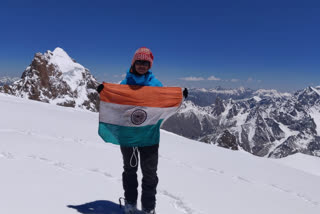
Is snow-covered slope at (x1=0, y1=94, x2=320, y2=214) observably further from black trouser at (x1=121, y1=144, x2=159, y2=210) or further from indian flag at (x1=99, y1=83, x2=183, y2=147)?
indian flag at (x1=99, y1=83, x2=183, y2=147)

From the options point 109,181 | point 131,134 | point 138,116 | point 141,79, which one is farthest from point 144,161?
point 109,181

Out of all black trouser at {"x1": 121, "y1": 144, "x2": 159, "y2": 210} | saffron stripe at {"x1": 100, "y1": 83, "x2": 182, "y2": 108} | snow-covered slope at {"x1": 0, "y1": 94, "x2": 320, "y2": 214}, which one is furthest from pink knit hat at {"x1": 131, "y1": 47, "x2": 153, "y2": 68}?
snow-covered slope at {"x1": 0, "y1": 94, "x2": 320, "y2": 214}

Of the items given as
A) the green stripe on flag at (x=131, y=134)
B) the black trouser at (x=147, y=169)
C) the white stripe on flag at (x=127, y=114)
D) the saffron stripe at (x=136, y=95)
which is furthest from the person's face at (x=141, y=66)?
the black trouser at (x=147, y=169)

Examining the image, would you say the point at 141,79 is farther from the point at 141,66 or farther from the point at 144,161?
the point at 144,161

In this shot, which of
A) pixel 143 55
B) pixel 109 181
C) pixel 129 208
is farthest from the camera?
pixel 109 181

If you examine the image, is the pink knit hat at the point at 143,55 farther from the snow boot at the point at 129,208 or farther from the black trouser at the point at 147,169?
the snow boot at the point at 129,208

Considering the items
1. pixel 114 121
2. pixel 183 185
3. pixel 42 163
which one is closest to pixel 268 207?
pixel 183 185
